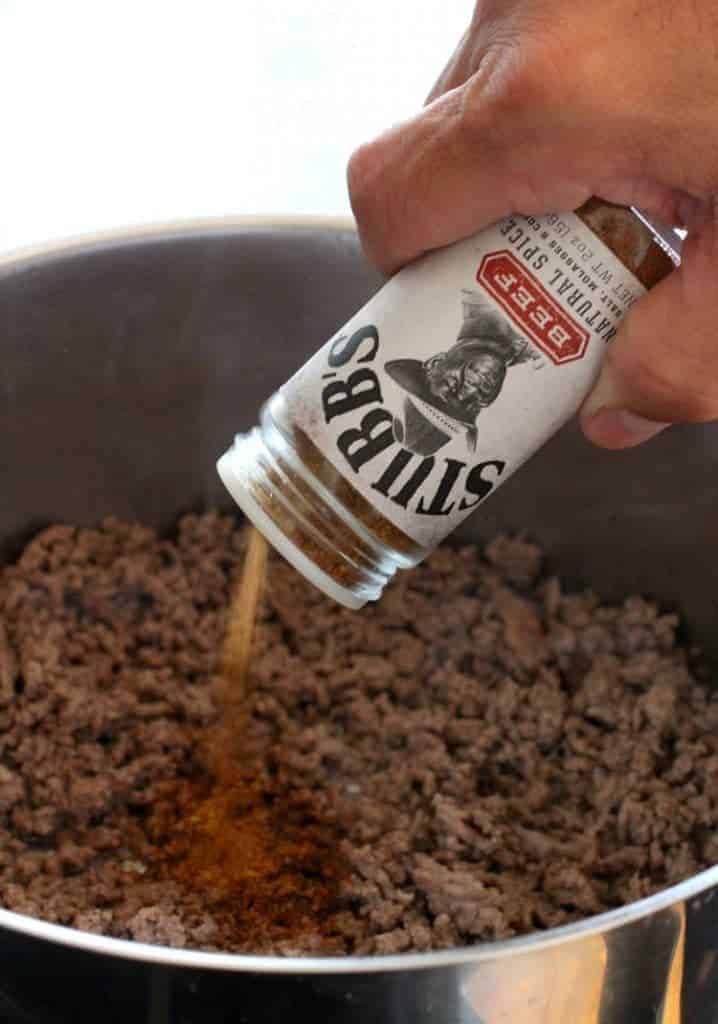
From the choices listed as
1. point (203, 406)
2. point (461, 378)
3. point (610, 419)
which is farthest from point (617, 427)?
point (203, 406)

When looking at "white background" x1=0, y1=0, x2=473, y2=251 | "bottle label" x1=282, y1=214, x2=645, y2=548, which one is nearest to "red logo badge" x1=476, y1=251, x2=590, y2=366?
"bottle label" x1=282, y1=214, x2=645, y2=548

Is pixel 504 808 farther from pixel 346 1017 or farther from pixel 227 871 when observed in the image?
pixel 346 1017

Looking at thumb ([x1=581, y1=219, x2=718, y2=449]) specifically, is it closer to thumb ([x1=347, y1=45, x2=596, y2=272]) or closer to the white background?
thumb ([x1=347, y1=45, x2=596, y2=272])

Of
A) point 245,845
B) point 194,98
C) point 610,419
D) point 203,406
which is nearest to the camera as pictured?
point 610,419

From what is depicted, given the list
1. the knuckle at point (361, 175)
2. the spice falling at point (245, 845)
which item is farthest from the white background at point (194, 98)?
the knuckle at point (361, 175)

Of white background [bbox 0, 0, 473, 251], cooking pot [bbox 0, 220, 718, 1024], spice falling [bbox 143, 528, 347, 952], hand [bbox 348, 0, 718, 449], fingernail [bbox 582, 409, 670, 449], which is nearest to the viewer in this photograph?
hand [bbox 348, 0, 718, 449]

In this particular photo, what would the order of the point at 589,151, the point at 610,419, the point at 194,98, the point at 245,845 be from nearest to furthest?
the point at 589,151, the point at 610,419, the point at 245,845, the point at 194,98

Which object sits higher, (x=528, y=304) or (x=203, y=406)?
(x=528, y=304)

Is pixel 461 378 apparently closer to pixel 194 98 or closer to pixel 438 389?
pixel 438 389
